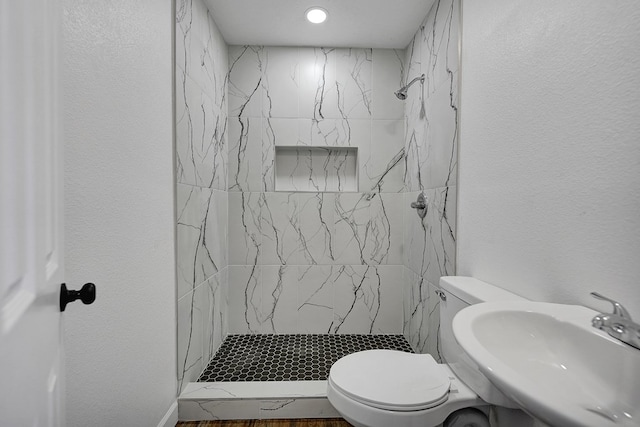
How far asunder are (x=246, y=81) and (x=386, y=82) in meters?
1.07

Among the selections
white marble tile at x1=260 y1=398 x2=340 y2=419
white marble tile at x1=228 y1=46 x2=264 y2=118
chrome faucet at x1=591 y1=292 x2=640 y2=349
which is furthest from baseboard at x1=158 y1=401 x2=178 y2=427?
white marble tile at x1=228 y1=46 x2=264 y2=118

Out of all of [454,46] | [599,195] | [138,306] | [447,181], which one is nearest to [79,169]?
[138,306]

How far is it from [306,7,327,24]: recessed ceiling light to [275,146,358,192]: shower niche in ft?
2.77

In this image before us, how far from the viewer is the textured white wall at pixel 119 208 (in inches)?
30.5

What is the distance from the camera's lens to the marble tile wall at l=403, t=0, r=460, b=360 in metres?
1.45

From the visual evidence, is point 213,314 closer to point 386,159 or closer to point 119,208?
point 119,208

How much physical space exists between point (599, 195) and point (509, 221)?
1.10 feet

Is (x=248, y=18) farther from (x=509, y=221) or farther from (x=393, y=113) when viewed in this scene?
(x=509, y=221)

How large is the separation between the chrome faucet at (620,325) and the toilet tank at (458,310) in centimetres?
34

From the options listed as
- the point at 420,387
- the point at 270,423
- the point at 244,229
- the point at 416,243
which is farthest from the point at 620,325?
the point at 244,229

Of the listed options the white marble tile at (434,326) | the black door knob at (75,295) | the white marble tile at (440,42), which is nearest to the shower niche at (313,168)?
the white marble tile at (440,42)

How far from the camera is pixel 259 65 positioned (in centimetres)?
212

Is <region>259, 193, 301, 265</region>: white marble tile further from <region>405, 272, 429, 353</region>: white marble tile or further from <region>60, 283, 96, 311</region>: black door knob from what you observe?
<region>60, 283, 96, 311</region>: black door knob

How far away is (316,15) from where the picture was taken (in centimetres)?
176
